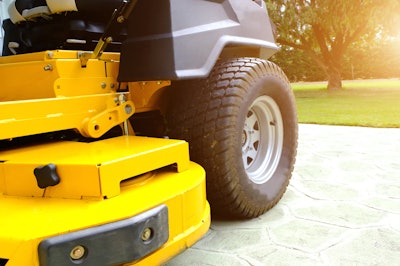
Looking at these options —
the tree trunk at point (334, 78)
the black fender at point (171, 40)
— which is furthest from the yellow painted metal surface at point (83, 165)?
the tree trunk at point (334, 78)

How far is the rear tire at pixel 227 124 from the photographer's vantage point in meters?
1.93

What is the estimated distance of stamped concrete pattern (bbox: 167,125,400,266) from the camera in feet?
6.12

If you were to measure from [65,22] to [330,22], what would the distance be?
534 inches

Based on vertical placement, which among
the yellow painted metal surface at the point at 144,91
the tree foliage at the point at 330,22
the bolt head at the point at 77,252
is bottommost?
the bolt head at the point at 77,252

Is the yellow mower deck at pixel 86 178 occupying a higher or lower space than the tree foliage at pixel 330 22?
lower

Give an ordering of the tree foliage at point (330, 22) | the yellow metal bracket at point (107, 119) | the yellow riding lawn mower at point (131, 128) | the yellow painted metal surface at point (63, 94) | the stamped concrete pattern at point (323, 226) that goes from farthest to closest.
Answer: the tree foliage at point (330, 22)
the stamped concrete pattern at point (323, 226)
the yellow metal bracket at point (107, 119)
the yellow painted metal surface at point (63, 94)
the yellow riding lawn mower at point (131, 128)

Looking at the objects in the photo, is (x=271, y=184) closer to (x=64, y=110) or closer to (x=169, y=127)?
(x=169, y=127)

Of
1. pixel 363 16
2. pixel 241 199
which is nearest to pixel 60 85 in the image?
pixel 241 199

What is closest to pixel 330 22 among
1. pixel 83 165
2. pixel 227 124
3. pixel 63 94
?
pixel 227 124

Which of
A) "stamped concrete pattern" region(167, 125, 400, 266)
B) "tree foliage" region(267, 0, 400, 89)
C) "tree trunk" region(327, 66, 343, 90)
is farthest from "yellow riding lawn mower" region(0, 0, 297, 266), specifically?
"tree trunk" region(327, 66, 343, 90)

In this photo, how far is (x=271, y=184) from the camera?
94.7 inches

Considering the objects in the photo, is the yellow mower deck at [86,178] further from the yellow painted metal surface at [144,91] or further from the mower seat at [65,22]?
the mower seat at [65,22]

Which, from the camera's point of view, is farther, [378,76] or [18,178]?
[378,76]

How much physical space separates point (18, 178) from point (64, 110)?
1.05 ft
